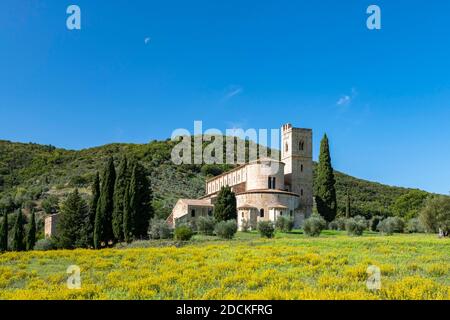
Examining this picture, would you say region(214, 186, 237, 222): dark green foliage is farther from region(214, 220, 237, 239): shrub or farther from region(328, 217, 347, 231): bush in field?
region(328, 217, 347, 231): bush in field

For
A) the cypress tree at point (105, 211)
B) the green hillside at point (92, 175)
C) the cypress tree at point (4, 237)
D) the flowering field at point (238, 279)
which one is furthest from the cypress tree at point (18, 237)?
the flowering field at point (238, 279)

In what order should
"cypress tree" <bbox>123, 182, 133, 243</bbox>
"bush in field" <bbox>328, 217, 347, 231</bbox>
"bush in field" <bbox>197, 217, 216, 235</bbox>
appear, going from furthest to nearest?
"bush in field" <bbox>328, 217, 347, 231</bbox> < "bush in field" <bbox>197, 217, 216, 235</bbox> < "cypress tree" <bbox>123, 182, 133, 243</bbox>

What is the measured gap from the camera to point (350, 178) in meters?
129

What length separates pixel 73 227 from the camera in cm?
4478

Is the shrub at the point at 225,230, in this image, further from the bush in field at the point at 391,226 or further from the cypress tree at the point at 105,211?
the bush in field at the point at 391,226

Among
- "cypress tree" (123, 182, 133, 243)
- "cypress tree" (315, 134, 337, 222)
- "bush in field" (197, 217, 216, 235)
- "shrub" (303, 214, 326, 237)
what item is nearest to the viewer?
"shrub" (303, 214, 326, 237)

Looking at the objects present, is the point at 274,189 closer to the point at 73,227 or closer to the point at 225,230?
the point at 225,230

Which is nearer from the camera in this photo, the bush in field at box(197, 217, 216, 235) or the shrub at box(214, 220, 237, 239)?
the shrub at box(214, 220, 237, 239)

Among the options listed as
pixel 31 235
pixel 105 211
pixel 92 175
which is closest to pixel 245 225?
pixel 105 211

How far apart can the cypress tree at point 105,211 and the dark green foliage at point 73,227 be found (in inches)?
67.0

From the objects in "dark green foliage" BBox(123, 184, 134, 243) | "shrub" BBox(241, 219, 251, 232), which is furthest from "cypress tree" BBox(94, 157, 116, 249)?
"shrub" BBox(241, 219, 251, 232)

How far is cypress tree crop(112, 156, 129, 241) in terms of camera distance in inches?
1689
